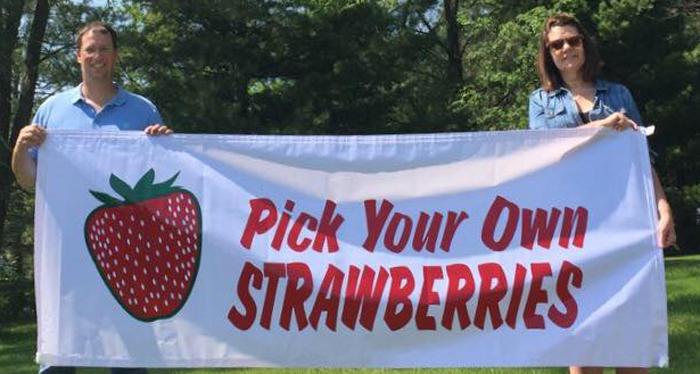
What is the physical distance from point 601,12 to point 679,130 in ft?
15.1

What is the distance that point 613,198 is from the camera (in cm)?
362

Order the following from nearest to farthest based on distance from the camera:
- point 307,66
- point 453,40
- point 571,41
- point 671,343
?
point 571,41 < point 671,343 < point 307,66 < point 453,40

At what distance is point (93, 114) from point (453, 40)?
24715 millimetres

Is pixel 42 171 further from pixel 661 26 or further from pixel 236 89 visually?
pixel 661 26

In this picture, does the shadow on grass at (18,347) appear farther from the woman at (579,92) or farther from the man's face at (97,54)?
the woman at (579,92)

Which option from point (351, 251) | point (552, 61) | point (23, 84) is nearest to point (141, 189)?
point (351, 251)

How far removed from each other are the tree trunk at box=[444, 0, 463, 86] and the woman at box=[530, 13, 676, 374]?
22201 mm

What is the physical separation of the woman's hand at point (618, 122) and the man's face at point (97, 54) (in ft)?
7.29

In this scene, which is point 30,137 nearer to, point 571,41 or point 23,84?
point 571,41

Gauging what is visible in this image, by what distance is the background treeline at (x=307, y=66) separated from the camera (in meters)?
16.5

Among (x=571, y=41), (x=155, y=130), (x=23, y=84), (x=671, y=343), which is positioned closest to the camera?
(x=571, y=41)

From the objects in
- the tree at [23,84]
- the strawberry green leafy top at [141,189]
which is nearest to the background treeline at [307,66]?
the tree at [23,84]

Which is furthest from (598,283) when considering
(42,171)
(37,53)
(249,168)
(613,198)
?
(37,53)

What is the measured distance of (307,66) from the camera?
58.7 feet
